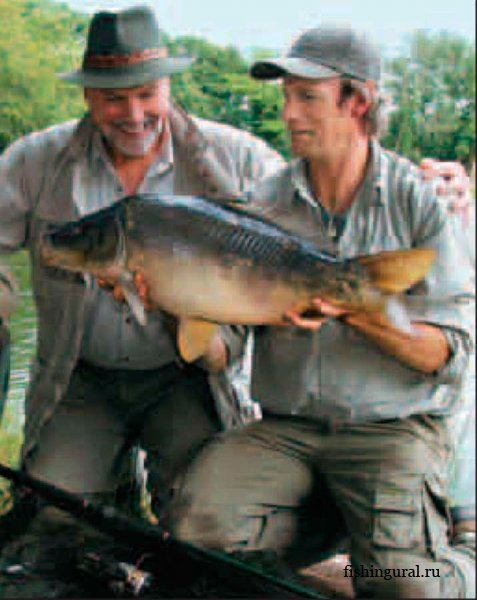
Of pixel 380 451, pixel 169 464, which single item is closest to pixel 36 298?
pixel 169 464

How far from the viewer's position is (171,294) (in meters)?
2.32

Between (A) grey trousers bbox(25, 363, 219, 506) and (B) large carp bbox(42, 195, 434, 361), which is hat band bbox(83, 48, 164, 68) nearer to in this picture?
(B) large carp bbox(42, 195, 434, 361)

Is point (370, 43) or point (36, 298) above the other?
point (370, 43)

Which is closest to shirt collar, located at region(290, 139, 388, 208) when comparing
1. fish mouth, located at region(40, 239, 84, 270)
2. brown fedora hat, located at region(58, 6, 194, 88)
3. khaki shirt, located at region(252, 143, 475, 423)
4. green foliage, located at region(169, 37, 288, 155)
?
khaki shirt, located at region(252, 143, 475, 423)

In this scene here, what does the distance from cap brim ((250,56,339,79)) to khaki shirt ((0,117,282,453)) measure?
14 centimetres

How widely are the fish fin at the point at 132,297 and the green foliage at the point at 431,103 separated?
55cm

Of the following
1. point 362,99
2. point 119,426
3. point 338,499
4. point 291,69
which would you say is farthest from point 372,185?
point 119,426

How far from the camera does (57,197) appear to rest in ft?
8.21

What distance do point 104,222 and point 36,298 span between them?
0.27 metres

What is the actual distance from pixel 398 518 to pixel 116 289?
27.2 inches

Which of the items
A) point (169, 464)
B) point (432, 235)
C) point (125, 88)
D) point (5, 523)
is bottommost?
point (5, 523)

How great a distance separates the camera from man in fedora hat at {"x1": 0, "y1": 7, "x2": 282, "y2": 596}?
7.91ft

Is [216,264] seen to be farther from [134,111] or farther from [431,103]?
[431,103]

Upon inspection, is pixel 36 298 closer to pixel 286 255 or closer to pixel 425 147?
pixel 286 255
